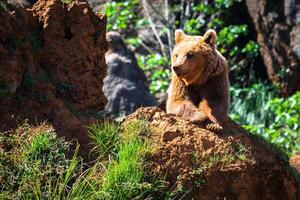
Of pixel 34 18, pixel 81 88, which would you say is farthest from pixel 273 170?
pixel 34 18

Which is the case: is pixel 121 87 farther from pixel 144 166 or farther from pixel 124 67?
pixel 144 166

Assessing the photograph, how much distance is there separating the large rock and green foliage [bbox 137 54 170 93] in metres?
0.82

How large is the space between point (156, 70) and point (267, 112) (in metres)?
2.42

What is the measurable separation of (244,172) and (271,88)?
7.79m

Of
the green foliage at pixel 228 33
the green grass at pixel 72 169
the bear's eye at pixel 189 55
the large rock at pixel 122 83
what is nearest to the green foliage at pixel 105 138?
the green grass at pixel 72 169

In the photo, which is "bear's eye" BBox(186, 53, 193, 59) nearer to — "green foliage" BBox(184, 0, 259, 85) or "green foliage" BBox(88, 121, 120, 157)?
"green foliage" BBox(88, 121, 120, 157)

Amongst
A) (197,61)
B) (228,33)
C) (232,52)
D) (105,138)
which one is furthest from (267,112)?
(105,138)

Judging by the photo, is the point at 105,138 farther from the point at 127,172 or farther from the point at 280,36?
the point at 280,36

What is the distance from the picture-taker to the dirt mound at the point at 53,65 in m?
6.09

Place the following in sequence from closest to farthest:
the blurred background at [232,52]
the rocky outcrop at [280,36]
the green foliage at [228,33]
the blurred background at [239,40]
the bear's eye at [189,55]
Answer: the bear's eye at [189,55] < the blurred background at [232,52] < the rocky outcrop at [280,36] < the blurred background at [239,40] < the green foliage at [228,33]

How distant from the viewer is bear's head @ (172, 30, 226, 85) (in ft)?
22.1

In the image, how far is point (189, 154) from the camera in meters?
6.08

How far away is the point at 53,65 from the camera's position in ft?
22.5

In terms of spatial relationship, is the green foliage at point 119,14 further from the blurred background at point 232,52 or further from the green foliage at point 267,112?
the green foliage at point 267,112
